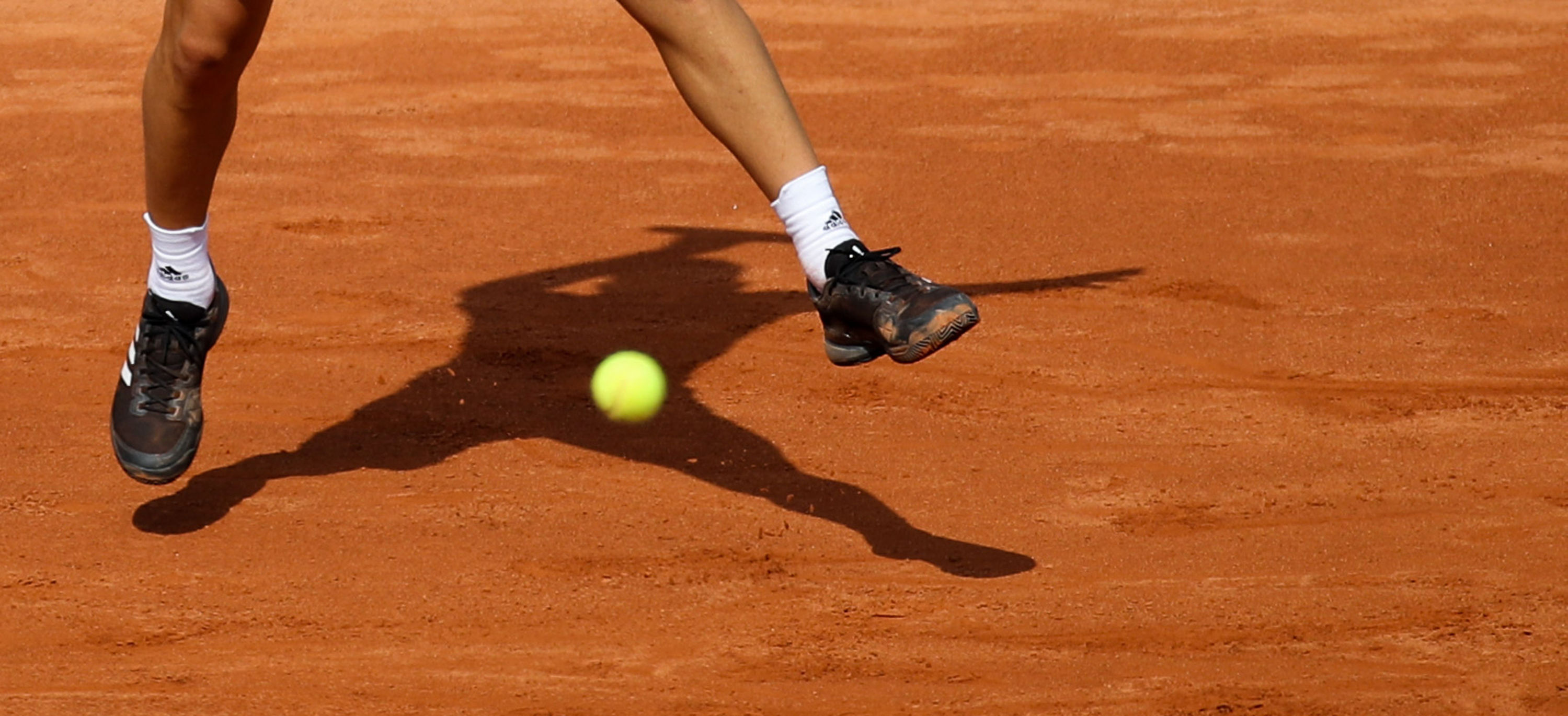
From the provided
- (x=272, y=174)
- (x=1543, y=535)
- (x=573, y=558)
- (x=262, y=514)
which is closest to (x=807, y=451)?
(x=573, y=558)

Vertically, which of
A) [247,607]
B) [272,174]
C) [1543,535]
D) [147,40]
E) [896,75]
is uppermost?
[1543,535]

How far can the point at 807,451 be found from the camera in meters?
3.86

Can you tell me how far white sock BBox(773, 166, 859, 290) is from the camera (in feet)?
9.37

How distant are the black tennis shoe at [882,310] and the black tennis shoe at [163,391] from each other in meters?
1.34

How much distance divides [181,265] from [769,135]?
1348 millimetres

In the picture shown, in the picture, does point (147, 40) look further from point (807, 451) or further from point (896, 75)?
point (807, 451)

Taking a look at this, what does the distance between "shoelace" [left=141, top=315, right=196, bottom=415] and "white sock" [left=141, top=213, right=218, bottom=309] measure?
0.06 meters

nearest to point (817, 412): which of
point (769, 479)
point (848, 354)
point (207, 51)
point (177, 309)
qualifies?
point (769, 479)

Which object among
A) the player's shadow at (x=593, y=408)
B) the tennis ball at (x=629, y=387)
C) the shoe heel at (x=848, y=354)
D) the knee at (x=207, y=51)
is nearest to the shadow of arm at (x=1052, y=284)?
the player's shadow at (x=593, y=408)

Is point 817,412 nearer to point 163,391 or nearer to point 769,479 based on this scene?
point 769,479

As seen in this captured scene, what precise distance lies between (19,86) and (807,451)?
207 inches

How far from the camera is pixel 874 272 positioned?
279cm

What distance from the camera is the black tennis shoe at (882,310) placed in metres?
2.65

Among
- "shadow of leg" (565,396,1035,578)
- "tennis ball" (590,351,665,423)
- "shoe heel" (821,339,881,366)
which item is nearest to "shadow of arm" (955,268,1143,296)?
"tennis ball" (590,351,665,423)
